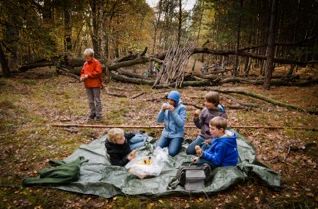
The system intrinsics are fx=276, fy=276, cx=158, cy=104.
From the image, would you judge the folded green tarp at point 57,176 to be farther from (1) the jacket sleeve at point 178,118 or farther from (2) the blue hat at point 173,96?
(2) the blue hat at point 173,96

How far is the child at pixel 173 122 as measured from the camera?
6078 millimetres

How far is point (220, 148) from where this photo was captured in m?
4.88

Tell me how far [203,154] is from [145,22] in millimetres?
28643

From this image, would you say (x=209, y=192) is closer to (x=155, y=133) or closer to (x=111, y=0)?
(x=155, y=133)

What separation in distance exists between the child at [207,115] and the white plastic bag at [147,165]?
688 mm

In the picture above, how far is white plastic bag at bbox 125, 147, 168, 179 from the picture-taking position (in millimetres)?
5125

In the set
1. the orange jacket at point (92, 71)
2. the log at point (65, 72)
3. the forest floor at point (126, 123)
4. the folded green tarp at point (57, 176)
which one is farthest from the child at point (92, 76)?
the log at point (65, 72)

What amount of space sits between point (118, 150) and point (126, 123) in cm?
304

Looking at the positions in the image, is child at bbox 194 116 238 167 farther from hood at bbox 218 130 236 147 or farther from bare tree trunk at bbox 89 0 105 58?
bare tree trunk at bbox 89 0 105 58

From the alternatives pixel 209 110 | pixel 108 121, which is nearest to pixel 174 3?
pixel 108 121

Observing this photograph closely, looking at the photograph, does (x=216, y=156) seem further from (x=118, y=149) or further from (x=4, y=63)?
(x=4, y=63)

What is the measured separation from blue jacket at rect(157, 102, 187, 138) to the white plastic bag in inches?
21.7

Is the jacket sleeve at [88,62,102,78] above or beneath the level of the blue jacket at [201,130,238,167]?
above

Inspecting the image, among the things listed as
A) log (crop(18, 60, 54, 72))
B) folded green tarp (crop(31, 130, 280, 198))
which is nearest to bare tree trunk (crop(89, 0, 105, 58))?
log (crop(18, 60, 54, 72))
